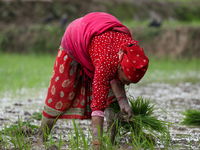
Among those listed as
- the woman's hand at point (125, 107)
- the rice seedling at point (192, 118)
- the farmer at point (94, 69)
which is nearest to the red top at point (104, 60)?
the farmer at point (94, 69)

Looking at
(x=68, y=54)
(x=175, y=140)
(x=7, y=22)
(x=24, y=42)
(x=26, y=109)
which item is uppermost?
(x=7, y=22)

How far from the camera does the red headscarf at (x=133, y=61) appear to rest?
224 centimetres

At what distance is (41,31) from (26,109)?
9167 millimetres

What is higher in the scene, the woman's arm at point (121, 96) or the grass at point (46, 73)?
the grass at point (46, 73)

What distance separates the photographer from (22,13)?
589 inches

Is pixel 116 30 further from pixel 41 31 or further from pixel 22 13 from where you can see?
pixel 22 13

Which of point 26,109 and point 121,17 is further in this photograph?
point 121,17

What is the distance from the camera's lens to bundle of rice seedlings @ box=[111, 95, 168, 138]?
2646 mm

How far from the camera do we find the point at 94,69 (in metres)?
2.79

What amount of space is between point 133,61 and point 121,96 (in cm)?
45

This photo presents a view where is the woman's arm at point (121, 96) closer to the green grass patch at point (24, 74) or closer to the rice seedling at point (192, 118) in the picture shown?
the rice seedling at point (192, 118)

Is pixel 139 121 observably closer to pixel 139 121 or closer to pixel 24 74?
pixel 139 121

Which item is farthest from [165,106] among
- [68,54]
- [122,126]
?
[68,54]

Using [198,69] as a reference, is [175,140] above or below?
below
